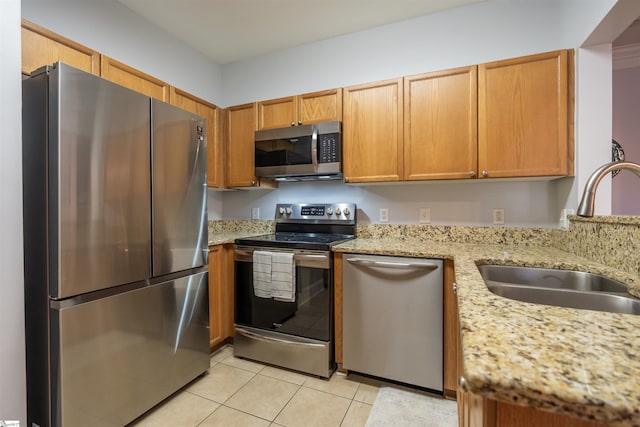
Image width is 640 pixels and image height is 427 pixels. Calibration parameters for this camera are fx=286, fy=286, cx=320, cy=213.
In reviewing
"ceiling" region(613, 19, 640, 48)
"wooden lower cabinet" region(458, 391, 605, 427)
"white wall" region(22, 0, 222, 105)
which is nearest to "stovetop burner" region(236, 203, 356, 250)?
"white wall" region(22, 0, 222, 105)

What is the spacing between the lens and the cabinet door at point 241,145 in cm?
259

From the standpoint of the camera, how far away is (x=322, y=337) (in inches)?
77.2

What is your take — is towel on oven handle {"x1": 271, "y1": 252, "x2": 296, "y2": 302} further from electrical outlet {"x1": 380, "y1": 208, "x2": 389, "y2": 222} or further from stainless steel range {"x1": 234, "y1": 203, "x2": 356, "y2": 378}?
electrical outlet {"x1": 380, "y1": 208, "x2": 389, "y2": 222}

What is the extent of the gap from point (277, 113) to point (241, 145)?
0.45 meters

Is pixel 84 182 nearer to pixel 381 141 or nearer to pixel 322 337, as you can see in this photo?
pixel 322 337

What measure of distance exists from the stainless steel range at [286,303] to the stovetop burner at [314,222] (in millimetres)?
159

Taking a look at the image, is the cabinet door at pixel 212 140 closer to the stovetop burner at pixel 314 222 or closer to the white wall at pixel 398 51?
the white wall at pixel 398 51

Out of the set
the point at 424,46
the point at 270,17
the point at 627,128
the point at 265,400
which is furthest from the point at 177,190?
the point at 627,128

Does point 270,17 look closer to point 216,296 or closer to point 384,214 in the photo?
point 384,214

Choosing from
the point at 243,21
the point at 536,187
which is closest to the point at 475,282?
the point at 536,187

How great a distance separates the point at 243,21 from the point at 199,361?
2.56 m

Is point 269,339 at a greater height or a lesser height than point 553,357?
lesser

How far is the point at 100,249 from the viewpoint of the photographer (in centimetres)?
136

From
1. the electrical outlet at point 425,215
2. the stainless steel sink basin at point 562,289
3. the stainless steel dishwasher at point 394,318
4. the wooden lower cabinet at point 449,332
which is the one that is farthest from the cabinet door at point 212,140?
the stainless steel sink basin at point 562,289
